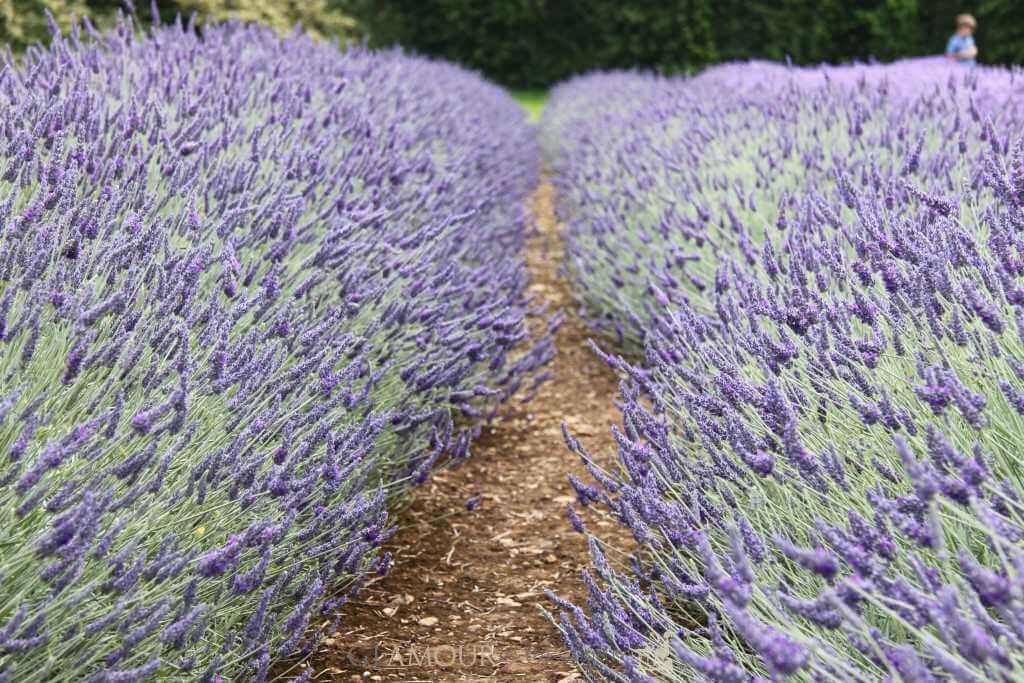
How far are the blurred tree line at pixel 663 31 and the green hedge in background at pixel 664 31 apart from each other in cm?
2

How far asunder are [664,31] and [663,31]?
18mm

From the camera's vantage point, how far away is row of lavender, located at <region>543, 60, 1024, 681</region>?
1.32m

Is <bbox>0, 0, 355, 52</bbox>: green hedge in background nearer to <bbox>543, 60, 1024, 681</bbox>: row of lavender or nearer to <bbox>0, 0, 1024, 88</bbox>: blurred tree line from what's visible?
<bbox>543, 60, 1024, 681</bbox>: row of lavender

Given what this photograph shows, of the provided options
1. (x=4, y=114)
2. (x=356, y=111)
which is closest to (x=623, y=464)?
(x=4, y=114)

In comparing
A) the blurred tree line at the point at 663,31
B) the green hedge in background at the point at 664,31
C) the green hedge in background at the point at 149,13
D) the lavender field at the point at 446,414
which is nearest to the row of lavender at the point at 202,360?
the lavender field at the point at 446,414

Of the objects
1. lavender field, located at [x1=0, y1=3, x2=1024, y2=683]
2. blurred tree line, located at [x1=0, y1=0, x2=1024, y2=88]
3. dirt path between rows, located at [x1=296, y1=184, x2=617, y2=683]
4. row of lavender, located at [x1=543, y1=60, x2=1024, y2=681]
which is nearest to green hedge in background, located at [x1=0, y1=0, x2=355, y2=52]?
lavender field, located at [x1=0, y1=3, x2=1024, y2=683]

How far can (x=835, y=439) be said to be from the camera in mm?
2078

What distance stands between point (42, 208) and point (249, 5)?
5565 millimetres

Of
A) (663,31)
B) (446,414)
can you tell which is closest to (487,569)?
(446,414)

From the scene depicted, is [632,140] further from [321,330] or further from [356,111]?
[321,330]

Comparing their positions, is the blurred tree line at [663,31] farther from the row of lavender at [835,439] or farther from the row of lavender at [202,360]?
the row of lavender at [835,439]

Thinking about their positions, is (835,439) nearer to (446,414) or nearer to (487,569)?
(487,569)

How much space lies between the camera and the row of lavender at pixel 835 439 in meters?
1.32

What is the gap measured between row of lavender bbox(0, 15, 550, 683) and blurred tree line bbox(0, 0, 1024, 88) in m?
13.2
